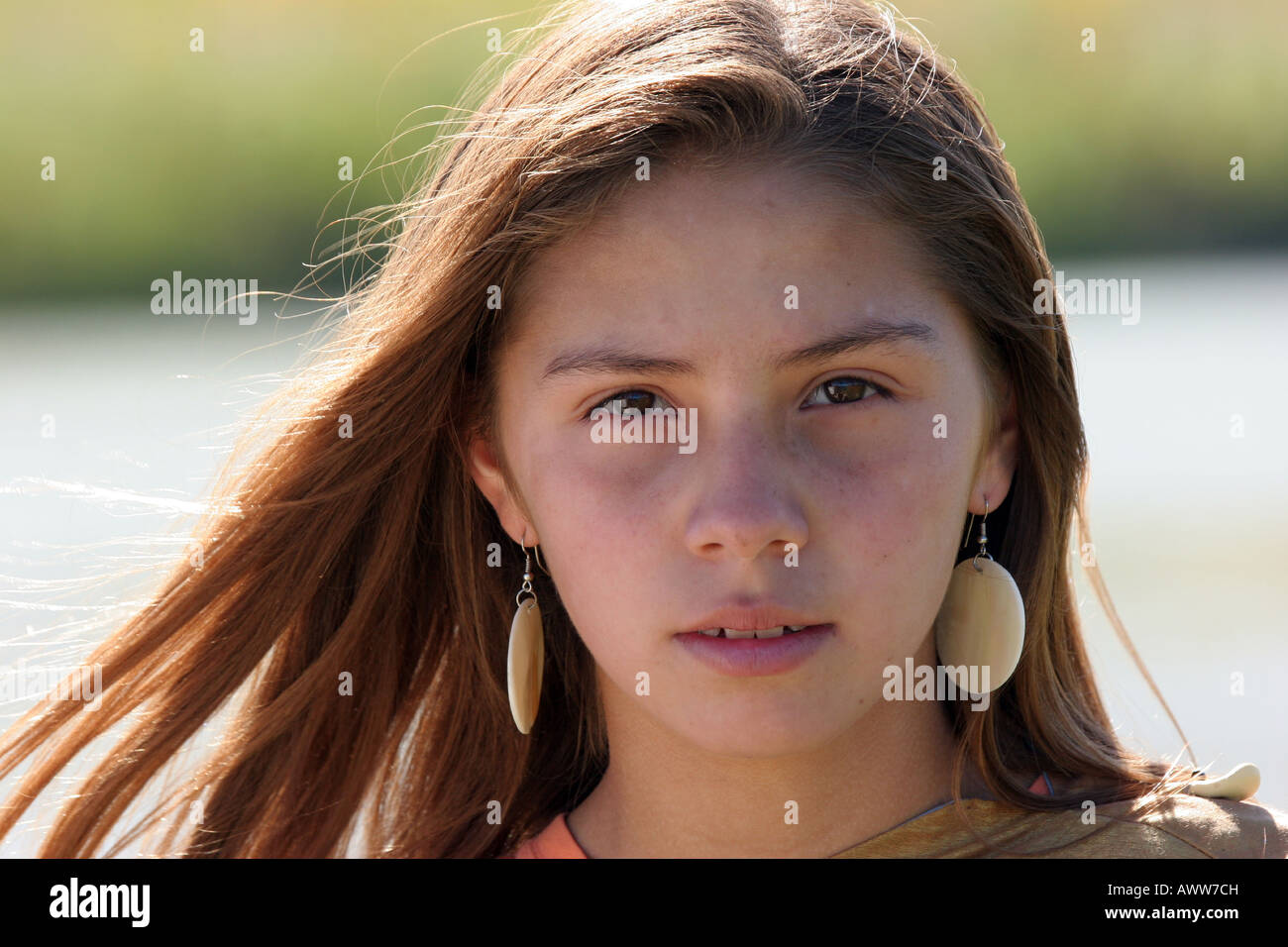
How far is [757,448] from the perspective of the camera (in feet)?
7.04

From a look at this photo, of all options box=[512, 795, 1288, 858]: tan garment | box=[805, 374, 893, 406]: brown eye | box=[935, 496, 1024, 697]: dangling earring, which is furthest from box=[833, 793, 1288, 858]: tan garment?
box=[805, 374, 893, 406]: brown eye

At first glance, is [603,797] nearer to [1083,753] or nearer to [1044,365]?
[1083,753]

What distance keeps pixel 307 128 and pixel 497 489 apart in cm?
1133

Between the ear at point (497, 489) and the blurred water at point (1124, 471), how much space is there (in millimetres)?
523

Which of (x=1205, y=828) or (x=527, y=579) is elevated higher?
(x=527, y=579)

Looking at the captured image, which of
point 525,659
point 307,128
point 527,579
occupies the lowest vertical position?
point 525,659

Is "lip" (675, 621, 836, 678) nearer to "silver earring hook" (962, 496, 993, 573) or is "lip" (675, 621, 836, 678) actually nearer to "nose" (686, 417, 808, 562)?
"nose" (686, 417, 808, 562)

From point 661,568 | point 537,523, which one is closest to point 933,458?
point 661,568

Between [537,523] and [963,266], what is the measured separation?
754 millimetres

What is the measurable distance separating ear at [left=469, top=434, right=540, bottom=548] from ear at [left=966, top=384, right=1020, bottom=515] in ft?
2.27

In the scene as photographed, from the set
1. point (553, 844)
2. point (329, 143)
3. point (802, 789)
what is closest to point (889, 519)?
point (802, 789)

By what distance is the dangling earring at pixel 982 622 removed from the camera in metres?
2.40

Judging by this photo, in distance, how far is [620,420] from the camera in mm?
2250

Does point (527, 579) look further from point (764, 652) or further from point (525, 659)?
point (764, 652)
